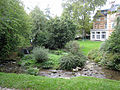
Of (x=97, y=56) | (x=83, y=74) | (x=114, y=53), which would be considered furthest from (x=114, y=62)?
(x=97, y=56)

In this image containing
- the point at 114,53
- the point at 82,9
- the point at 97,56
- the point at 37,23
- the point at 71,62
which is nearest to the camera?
the point at 71,62

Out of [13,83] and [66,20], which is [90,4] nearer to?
[66,20]

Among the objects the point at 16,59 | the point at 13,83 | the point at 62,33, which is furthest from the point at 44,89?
the point at 62,33

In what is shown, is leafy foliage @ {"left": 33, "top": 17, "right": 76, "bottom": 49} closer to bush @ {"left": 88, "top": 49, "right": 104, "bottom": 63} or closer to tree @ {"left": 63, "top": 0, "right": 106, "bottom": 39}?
bush @ {"left": 88, "top": 49, "right": 104, "bottom": 63}

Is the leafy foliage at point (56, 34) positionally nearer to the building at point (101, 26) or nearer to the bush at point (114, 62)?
the bush at point (114, 62)

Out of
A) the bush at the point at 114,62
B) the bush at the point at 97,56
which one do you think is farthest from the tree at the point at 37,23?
the bush at the point at 114,62

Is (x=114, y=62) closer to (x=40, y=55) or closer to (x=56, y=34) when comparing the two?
(x=40, y=55)

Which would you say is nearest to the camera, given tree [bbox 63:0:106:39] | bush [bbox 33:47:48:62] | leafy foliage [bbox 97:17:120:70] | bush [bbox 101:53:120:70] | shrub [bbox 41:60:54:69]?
bush [bbox 101:53:120:70]

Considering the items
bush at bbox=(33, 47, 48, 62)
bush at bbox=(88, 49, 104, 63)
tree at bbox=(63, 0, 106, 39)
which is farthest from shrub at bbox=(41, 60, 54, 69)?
tree at bbox=(63, 0, 106, 39)

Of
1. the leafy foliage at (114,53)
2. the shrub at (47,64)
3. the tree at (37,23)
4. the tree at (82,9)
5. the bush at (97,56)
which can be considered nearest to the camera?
the leafy foliage at (114,53)

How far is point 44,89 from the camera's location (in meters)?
4.20

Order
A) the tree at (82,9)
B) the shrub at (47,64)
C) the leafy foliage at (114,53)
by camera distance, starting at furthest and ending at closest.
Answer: the tree at (82,9) < the shrub at (47,64) < the leafy foliage at (114,53)

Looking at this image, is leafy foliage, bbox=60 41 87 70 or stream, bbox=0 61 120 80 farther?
leafy foliage, bbox=60 41 87 70

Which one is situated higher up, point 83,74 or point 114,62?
point 114,62
